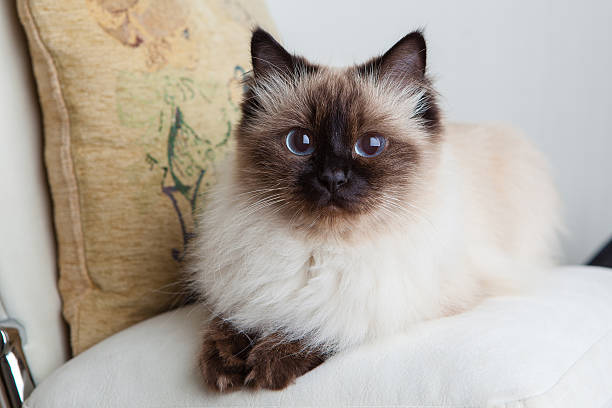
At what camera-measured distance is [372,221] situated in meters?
1.03

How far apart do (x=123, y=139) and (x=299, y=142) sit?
578 mm

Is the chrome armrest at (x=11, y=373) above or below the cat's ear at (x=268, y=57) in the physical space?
below

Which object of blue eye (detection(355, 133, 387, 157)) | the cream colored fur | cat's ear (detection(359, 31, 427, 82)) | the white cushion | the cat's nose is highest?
cat's ear (detection(359, 31, 427, 82))

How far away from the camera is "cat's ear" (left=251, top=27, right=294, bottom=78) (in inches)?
43.9

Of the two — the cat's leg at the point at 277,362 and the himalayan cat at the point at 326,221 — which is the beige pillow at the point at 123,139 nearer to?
the himalayan cat at the point at 326,221

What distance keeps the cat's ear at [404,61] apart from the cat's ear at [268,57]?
7.0 inches

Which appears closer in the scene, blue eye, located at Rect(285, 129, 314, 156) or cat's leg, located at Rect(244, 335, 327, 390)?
cat's leg, located at Rect(244, 335, 327, 390)

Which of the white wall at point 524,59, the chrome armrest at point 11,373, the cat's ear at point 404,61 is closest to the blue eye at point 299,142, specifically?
the cat's ear at point 404,61

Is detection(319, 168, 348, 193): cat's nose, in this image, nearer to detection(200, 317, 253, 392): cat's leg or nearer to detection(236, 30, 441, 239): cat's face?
detection(236, 30, 441, 239): cat's face

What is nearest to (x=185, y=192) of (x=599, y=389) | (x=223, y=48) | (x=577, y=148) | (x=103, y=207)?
(x=103, y=207)

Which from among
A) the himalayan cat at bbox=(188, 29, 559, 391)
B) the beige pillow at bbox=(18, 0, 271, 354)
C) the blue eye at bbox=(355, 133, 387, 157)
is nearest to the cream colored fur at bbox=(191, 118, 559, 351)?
the himalayan cat at bbox=(188, 29, 559, 391)

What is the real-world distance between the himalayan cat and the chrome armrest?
505mm

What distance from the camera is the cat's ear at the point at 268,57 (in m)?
1.11

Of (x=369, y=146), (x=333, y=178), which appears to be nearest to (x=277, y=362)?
(x=333, y=178)
